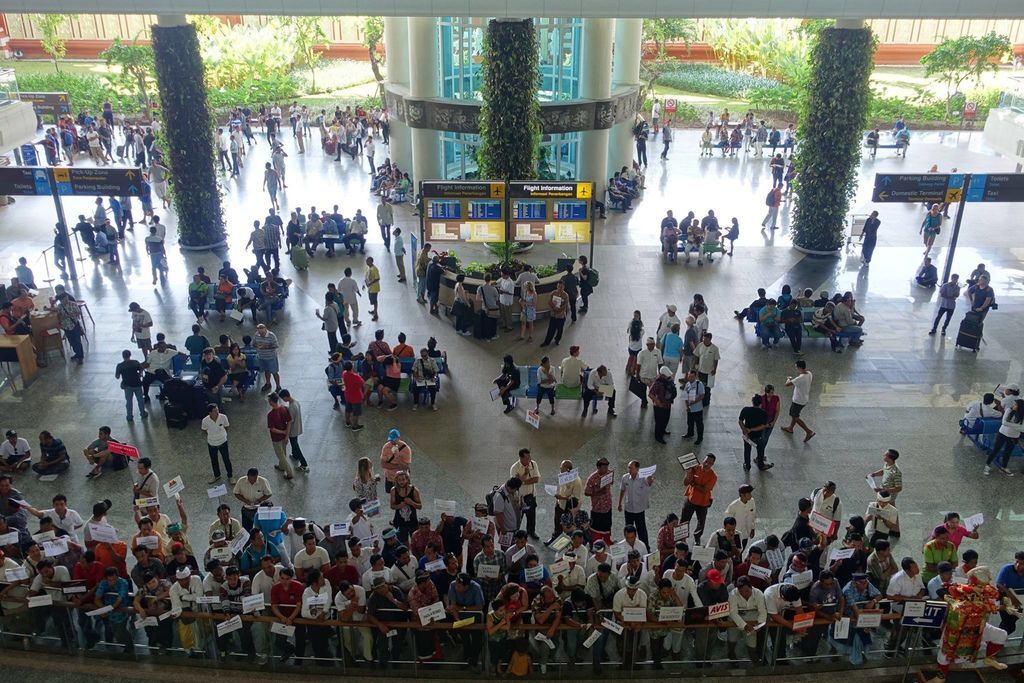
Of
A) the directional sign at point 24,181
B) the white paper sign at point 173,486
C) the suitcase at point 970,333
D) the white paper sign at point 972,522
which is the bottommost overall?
the suitcase at point 970,333

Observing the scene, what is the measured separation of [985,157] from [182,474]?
3123cm

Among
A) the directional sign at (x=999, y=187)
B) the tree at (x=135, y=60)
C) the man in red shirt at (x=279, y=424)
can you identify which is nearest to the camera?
the man in red shirt at (x=279, y=424)

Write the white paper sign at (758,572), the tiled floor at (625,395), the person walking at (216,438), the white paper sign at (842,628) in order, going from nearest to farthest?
the white paper sign at (842,628)
the white paper sign at (758,572)
the person walking at (216,438)
the tiled floor at (625,395)

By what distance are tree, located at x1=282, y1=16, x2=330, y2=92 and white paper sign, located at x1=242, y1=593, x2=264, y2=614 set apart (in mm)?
39365

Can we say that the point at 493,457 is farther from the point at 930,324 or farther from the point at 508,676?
the point at 930,324

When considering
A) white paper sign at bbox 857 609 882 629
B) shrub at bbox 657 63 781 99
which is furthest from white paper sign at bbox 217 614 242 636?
shrub at bbox 657 63 781 99

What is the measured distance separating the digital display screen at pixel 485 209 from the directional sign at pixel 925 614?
11.7 meters

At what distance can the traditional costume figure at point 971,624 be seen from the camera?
845 centimetres

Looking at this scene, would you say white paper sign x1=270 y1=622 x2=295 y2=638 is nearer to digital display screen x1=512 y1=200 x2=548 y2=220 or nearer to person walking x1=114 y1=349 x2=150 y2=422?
person walking x1=114 y1=349 x2=150 y2=422

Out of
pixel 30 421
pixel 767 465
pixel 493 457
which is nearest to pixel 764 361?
pixel 767 465

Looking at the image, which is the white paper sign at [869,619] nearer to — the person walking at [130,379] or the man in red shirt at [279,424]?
the man in red shirt at [279,424]

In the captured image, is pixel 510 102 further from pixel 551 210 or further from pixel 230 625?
pixel 230 625

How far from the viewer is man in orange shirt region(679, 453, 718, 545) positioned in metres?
10.5

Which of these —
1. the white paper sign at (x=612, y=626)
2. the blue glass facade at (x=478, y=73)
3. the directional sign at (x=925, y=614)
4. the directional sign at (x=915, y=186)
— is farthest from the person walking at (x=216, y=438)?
the directional sign at (x=915, y=186)
